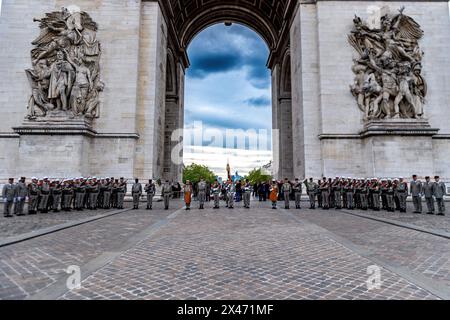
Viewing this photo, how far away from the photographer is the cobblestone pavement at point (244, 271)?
3523mm

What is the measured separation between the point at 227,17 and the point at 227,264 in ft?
111

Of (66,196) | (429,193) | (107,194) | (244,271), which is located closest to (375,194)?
(429,193)

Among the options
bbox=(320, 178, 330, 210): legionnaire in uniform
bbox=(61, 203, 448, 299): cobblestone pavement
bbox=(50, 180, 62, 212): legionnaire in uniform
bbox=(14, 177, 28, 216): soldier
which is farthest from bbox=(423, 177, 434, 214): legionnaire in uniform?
bbox=(14, 177, 28, 216): soldier

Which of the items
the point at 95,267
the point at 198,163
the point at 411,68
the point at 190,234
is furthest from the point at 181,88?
the point at 198,163

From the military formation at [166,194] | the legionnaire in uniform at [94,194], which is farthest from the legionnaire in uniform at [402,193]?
the legionnaire in uniform at [94,194]

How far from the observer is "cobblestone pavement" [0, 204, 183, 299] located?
3.81 meters

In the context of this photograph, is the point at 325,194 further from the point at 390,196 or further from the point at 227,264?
the point at 227,264

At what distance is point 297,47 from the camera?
2061 centimetres

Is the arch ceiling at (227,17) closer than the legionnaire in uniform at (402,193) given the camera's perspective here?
No

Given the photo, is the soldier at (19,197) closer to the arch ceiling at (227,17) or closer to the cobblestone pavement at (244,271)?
the cobblestone pavement at (244,271)

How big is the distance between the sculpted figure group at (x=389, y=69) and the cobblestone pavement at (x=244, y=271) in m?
13.1

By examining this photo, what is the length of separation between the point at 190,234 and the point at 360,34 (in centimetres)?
1764
